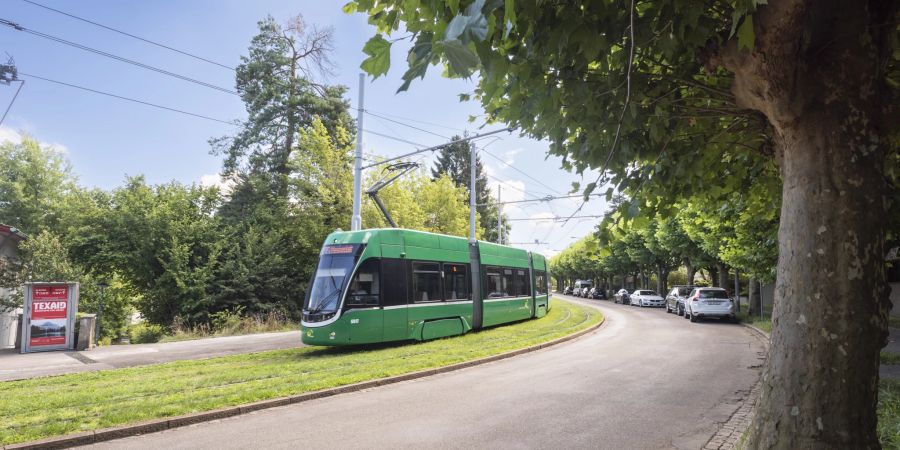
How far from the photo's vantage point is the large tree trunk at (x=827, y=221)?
11.1 feet

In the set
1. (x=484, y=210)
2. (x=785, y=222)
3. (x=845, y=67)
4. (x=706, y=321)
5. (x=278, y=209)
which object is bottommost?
(x=706, y=321)

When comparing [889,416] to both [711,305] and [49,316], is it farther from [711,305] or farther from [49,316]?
[711,305]

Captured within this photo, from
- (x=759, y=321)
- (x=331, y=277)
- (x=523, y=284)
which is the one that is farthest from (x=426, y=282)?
(x=759, y=321)

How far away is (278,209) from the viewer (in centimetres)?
2622

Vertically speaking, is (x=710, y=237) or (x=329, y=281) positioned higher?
(x=710, y=237)

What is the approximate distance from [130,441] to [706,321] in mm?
24488

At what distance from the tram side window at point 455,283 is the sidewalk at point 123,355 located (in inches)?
192

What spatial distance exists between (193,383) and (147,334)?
13783 mm

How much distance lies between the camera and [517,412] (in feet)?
23.2

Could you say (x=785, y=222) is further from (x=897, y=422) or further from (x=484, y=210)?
(x=484, y=210)

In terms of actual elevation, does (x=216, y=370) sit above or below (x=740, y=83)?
below

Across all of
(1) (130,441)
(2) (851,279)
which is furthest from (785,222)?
(1) (130,441)

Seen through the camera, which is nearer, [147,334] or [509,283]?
[509,283]

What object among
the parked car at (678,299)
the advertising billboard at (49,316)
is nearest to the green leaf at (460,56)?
the advertising billboard at (49,316)
